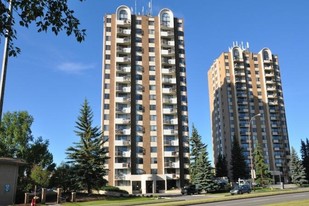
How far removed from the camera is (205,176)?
5459cm

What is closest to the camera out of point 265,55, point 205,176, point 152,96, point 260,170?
point 205,176

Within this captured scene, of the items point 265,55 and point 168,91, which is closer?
point 168,91

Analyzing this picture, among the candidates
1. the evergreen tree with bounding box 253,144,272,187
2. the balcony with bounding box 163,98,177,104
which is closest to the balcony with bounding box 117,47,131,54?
the balcony with bounding box 163,98,177,104

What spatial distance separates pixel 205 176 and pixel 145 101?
30.6m

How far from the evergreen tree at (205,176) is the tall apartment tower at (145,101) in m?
17.9

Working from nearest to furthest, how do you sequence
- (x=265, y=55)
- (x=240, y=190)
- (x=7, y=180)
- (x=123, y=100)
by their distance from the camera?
1. (x=7, y=180)
2. (x=240, y=190)
3. (x=123, y=100)
4. (x=265, y=55)

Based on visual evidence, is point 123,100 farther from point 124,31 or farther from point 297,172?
point 297,172

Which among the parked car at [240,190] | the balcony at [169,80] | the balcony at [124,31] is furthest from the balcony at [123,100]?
the parked car at [240,190]

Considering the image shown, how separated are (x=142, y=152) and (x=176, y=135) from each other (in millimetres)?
8891

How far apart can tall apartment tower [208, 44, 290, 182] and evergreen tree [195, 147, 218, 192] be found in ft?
213

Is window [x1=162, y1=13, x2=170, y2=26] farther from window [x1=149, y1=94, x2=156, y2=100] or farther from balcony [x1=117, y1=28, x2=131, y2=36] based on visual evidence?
window [x1=149, y1=94, x2=156, y2=100]

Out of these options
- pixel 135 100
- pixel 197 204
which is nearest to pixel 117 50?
pixel 135 100

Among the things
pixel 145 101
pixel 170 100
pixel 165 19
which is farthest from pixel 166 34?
pixel 145 101

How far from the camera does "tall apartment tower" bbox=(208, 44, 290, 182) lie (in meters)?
119
